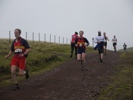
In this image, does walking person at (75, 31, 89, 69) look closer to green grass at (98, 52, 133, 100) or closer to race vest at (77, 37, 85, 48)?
race vest at (77, 37, 85, 48)

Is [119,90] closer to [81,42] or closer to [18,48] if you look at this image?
[18,48]

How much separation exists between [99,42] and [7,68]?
23.8 ft

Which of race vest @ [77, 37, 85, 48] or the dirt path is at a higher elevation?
race vest @ [77, 37, 85, 48]

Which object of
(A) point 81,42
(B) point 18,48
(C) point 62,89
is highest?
(A) point 81,42

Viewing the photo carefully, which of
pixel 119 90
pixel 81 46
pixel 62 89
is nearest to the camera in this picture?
pixel 119 90

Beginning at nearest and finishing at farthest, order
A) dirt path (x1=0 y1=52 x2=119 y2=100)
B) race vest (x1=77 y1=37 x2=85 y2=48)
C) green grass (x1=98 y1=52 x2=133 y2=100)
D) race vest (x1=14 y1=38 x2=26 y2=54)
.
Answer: green grass (x1=98 y1=52 x2=133 y2=100), dirt path (x1=0 y1=52 x2=119 y2=100), race vest (x1=14 y1=38 x2=26 y2=54), race vest (x1=77 y1=37 x2=85 y2=48)

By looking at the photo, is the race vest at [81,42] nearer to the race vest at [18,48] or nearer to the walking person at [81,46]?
the walking person at [81,46]

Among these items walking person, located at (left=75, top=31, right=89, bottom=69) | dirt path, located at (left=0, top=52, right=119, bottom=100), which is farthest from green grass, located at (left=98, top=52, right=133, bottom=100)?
walking person, located at (left=75, top=31, right=89, bottom=69)

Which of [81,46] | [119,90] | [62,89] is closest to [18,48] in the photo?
[62,89]

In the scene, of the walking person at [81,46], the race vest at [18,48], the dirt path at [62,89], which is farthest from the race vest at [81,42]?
the race vest at [18,48]

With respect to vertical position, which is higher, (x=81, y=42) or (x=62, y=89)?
(x=81, y=42)

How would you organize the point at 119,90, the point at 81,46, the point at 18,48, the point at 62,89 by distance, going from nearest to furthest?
the point at 119,90
the point at 62,89
the point at 18,48
the point at 81,46

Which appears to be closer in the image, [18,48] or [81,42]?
[18,48]

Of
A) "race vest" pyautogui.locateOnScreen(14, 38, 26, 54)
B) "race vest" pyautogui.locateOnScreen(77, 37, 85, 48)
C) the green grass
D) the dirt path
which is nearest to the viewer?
the green grass
